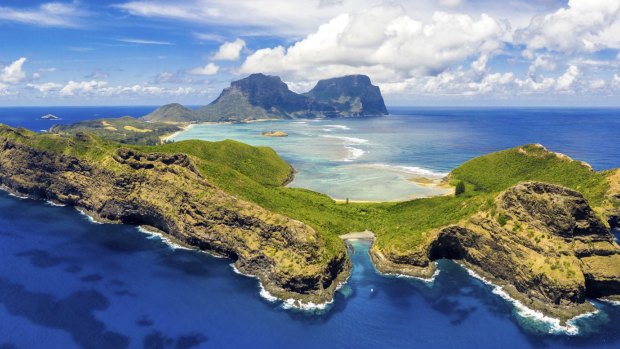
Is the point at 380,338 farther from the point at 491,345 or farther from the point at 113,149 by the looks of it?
the point at 113,149

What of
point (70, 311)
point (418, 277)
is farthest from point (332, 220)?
point (70, 311)

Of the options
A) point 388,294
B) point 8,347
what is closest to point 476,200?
point 388,294

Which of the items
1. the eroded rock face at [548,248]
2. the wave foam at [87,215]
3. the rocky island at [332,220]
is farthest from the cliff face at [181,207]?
the eroded rock face at [548,248]

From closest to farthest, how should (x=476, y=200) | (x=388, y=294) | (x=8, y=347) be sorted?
(x=8, y=347) → (x=388, y=294) → (x=476, y=200)

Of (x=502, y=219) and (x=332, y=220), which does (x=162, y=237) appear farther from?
(x=502, y=219)

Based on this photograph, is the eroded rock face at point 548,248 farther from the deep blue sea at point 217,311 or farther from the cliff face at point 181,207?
the cliff face at point 181,207

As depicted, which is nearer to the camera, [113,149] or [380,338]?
[380,338]

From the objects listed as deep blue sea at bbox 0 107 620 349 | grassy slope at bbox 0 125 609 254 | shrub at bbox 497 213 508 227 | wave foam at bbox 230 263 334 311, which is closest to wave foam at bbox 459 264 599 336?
deep blue sea at bbox 0 107 620 349
